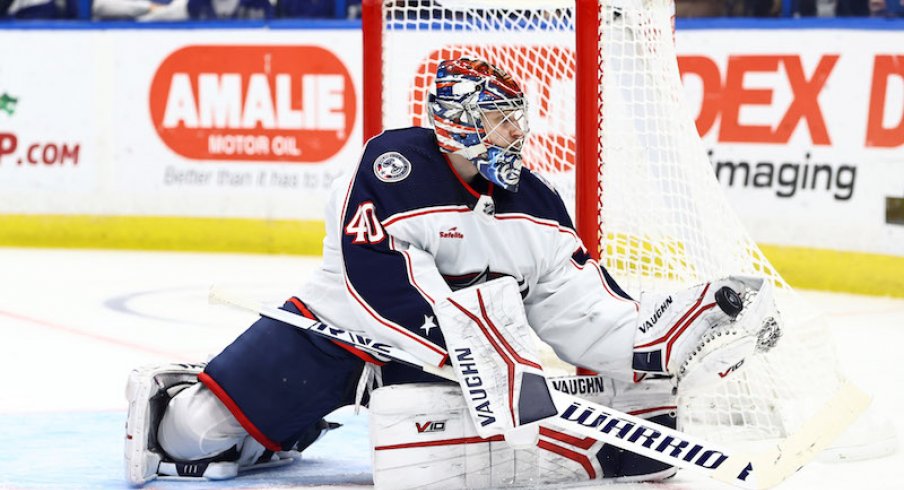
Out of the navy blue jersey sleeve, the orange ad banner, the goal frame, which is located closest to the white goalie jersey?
the navy blue jersey sleeve

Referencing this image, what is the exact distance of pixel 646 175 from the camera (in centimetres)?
348

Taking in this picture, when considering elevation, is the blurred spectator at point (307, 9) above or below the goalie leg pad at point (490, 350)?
above

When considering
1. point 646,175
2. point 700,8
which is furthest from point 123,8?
point 646,175

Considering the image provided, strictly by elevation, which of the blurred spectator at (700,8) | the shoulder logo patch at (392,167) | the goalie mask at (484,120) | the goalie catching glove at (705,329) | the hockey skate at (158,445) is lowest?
the hockey skate at (158,445)

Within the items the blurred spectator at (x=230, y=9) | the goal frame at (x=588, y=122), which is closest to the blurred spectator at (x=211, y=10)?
the blurred spectator at (x=230, y=9)

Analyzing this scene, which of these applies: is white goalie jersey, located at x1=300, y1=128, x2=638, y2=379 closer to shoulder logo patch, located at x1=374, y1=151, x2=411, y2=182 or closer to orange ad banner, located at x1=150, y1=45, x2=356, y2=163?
shoulder logo patch, located at x1=374, y1=151, x2=411, y2=182

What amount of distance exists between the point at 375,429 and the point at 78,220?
4.88m

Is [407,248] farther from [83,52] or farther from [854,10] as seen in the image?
[83,52]

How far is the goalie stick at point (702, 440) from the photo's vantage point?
2.44 meters

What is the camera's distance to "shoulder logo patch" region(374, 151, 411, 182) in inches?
102

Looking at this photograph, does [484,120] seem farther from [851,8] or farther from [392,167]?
[851,8]

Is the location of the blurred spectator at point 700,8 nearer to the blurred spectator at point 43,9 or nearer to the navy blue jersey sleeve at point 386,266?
the blurred spectator at point 43,9

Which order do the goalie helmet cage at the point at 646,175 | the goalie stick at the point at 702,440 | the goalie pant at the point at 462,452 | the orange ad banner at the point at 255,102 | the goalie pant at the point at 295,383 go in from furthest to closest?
the orange ad banner at the point at 255,102 < the goalie helmet cage at the point at 646,175 < the goalie pant at the point at 295,383 < the goalie pant at the point at 462,452 < the goalie stick at the point at 702,440

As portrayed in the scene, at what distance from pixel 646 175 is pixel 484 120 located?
3.25 feet
